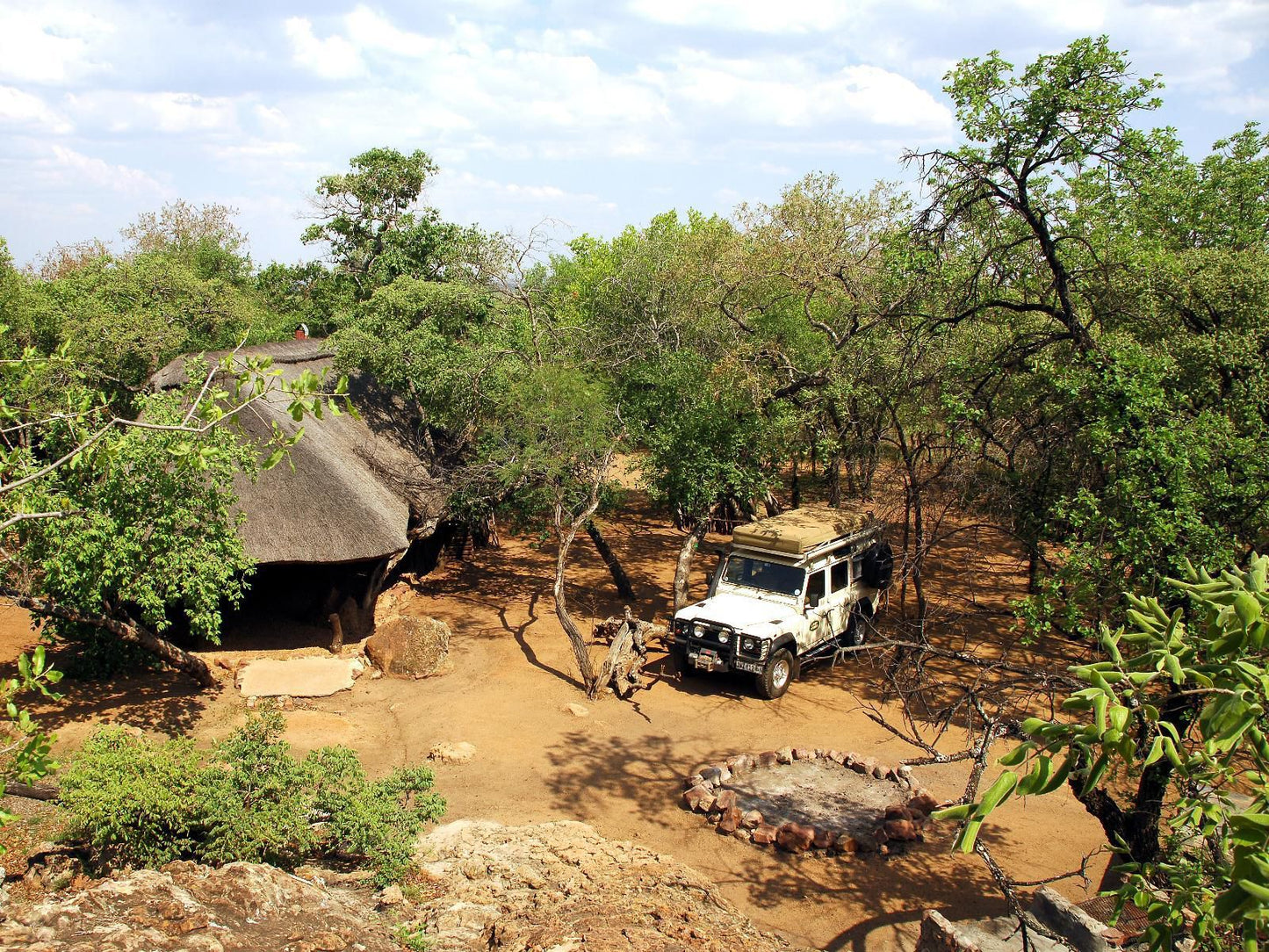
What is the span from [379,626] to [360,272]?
9.12m

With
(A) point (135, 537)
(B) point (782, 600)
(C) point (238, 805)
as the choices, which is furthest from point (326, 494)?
(B) point (782, 600)

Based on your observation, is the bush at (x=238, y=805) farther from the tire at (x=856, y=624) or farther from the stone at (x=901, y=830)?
the tire at (x=856, y=624)

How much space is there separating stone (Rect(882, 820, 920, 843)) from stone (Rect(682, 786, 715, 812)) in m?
1.80

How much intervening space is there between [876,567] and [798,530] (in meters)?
2.06

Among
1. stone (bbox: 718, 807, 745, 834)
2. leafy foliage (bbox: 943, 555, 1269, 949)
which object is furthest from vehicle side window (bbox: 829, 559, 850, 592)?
leafy foliage (bbox: 943, 555, 1269, 949)

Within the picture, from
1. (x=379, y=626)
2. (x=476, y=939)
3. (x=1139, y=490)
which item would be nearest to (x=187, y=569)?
(x=379, y=626)

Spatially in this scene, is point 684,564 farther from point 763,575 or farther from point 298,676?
point 298,676

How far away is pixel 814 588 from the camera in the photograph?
12.8 meters

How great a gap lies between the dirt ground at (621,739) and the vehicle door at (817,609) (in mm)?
707

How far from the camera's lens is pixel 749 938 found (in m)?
6.80

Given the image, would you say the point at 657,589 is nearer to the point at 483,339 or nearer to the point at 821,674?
the point at 821,674

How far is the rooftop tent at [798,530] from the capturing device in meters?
12.4

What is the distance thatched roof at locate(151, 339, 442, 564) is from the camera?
12.5 metres

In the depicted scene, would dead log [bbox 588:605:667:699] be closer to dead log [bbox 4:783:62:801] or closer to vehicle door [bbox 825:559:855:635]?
vehicle door [bbox 825:559:855:635]
